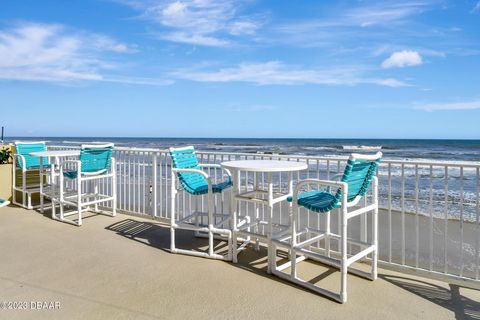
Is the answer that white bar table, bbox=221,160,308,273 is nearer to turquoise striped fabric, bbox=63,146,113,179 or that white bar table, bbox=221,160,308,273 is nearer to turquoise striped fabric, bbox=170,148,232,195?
turquoise striped fabric, bbox=170,148,232,195

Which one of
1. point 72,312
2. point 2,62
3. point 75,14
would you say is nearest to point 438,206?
point 72,312

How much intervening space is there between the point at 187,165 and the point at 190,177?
0.20 meters

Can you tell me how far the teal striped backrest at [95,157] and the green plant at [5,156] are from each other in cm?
202

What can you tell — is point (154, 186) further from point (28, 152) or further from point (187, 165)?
point (28, 152)

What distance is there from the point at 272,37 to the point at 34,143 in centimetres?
910

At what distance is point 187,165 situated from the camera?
11.5 feet

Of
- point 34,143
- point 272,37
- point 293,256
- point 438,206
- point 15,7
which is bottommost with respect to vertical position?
point 438,206

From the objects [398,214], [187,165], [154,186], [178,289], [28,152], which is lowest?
[398,214]

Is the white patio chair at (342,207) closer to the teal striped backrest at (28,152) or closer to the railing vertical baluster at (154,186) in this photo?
the railing vertical baluster at (154,186)

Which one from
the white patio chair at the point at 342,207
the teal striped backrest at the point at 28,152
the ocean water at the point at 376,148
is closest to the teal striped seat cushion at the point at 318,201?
the white patio chair at the point at 342,207

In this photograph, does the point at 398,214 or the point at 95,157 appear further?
the point at 398,214

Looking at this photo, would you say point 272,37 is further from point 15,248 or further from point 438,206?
point 15,248

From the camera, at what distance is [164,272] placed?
2674mm

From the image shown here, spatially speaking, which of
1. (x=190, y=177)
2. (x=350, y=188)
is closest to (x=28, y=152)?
(x=190, y=177)
